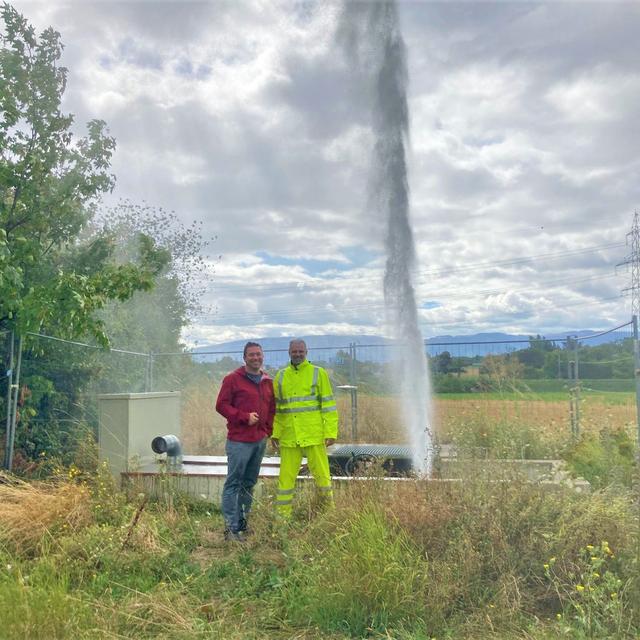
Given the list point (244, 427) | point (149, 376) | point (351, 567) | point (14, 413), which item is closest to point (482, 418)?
point (244, 427)

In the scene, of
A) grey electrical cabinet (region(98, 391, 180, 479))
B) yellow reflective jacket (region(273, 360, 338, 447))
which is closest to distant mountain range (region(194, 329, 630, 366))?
grey electrical cabinet (region(98, 391, 180, 479))

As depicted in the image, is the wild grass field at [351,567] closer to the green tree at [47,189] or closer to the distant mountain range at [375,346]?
the green tree at [47,189]

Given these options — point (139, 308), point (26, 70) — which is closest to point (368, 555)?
point (26, 70)

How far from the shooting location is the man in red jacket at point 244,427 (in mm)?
5902

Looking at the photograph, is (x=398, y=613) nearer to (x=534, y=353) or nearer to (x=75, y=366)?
(x=75, y=366)

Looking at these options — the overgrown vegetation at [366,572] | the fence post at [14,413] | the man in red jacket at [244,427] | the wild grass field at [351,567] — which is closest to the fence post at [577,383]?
the wild grass field at [351,567]

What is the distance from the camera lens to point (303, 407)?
6148mm

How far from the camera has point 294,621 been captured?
394cm

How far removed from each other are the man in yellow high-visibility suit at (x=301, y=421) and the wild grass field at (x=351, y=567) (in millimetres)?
322

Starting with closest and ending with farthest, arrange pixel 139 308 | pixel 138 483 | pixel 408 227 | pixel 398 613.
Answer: pixel 398 613 → pixel 138 483 → pixel 408 227 → pixel 139 308

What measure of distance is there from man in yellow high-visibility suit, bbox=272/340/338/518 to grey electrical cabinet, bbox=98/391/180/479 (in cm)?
210

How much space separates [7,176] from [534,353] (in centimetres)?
900

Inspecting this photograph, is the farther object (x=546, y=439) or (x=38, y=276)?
(x=546, y=439)

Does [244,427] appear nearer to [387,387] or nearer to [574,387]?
[387,387]
